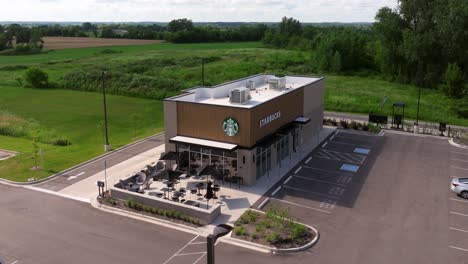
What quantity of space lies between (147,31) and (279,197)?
6136 inches

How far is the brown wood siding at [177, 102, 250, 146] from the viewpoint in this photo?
27484 millimetres

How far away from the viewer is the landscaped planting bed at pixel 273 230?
2020 centimetres

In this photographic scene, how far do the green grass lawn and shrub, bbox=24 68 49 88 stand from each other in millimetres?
2311

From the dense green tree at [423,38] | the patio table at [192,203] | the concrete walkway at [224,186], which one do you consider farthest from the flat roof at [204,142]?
the dense green tree at [423,38]

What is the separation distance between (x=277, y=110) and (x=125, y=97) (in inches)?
1473

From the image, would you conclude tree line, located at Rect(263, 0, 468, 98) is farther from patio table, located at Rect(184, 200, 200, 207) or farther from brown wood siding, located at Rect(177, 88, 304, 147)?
patio table, located at Rect(184, 200, 200, 207)

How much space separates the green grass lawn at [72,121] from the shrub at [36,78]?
231 centimetres

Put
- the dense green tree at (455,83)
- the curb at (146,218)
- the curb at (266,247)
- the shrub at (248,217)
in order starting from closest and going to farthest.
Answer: the curb at (266,247) → the curb at (146,218) → the shrub at (248,217) → the dense green tree at (455,83)

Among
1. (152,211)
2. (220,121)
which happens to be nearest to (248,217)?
(152,211)

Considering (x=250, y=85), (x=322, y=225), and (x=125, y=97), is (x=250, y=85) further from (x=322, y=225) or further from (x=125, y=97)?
(x=125, y=97)

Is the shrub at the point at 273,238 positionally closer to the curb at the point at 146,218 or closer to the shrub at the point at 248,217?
the shrub at the point at 248,217

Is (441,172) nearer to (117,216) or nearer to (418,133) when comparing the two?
(418,133)

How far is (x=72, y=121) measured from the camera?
47406 millimetres

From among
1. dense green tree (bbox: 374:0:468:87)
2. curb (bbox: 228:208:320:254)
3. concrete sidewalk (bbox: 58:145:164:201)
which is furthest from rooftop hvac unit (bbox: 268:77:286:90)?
dense green tree (bbox: 374:0:468:87)
